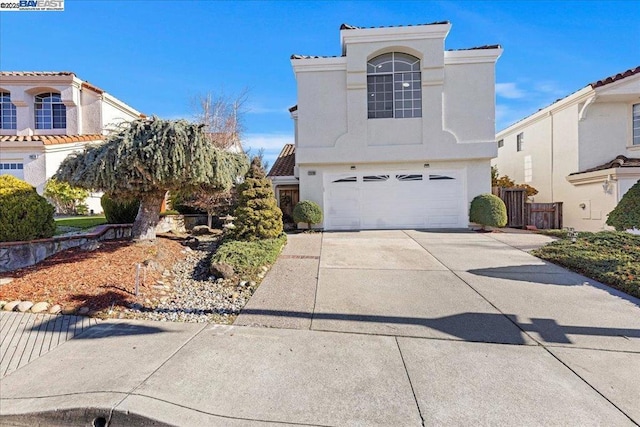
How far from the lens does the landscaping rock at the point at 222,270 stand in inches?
241

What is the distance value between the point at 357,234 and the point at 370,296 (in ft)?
20.1

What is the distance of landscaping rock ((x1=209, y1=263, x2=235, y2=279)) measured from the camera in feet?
20.1

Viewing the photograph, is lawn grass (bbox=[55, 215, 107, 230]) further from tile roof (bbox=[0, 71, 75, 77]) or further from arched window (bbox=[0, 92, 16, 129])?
arched window (bbox=[0, 92, 16, 129])

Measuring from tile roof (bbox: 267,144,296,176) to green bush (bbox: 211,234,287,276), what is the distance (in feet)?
20.9

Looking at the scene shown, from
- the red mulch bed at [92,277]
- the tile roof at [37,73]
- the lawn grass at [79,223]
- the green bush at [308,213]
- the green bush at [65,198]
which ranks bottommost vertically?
the red mulch bed at [92,277]

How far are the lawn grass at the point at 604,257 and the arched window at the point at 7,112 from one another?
2643cm

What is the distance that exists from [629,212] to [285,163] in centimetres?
1255

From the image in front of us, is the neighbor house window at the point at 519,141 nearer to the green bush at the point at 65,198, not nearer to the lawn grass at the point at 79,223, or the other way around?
the lawn grass at the point at 79,223

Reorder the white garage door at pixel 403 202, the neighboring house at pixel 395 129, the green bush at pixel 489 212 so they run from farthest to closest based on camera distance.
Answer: the white garage door at pixel 403 202 < the neighboring house at pixel 395 129 < the green bush at pixel 489 212

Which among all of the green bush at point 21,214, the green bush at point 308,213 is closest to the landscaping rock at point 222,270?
the green bush at point 21,214

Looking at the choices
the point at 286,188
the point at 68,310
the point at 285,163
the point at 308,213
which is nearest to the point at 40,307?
the point at 68,310

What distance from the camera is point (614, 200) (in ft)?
38.9

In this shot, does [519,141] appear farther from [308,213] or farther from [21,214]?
[21,214]

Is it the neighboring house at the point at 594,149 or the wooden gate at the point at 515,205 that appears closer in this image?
the neighboring house at the point at 594,149
